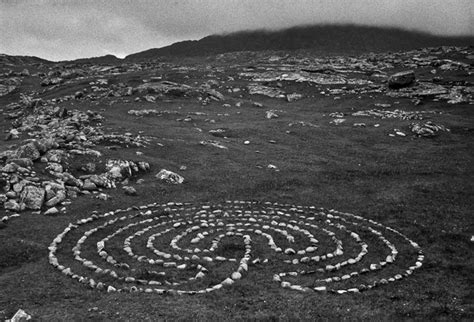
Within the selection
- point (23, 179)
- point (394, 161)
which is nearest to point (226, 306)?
point (23, 179)

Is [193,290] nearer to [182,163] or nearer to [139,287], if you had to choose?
[139,287]

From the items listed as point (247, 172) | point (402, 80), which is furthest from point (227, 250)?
point (402, 80)

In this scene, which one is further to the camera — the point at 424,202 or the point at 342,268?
the point at 424,202

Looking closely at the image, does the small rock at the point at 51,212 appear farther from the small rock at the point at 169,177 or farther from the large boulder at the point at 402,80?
the large boulder at the point at 402,80

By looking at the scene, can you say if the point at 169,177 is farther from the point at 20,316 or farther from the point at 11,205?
the point at 20,316

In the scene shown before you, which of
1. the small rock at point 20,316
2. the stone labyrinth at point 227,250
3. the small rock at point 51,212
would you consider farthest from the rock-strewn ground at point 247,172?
the stone labyrinth at point 227,250

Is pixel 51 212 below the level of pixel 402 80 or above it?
below

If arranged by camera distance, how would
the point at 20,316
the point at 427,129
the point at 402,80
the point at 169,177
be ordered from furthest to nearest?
the point at 402,80 → the point at 427,129 → the point at 169,177 → the point at 20,316

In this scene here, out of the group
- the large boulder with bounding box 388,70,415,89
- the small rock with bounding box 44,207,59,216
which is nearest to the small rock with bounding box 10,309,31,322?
the small rock with bounding box 44,207,59,216
